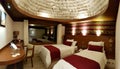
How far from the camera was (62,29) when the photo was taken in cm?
636

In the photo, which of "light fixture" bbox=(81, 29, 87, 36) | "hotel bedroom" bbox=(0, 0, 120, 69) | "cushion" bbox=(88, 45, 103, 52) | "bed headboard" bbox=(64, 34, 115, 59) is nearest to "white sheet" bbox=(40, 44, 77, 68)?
"hotel bedroom" bbox=(0, 0, 120, 69)

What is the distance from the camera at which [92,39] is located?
16.3ft

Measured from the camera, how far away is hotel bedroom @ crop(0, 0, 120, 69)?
3852mm

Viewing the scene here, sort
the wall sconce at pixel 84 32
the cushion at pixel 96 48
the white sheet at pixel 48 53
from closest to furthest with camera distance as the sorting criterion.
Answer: the white sheet at pixel 48 53 < the cushion at pixel 96 48 < the wall sconce at pixel 84 32

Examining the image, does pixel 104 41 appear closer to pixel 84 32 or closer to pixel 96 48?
pixel 96 48

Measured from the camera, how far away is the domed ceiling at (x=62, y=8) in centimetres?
427

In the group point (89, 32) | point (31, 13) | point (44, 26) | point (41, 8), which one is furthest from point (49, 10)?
point (89, 32)

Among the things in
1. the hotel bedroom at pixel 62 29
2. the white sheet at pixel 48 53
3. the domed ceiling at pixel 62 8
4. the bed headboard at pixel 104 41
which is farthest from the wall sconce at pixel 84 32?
the white sheet at pixel 48 53

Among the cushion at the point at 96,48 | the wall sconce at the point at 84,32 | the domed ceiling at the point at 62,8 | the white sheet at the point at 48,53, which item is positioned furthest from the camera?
the wall sconce at the point at 84,32

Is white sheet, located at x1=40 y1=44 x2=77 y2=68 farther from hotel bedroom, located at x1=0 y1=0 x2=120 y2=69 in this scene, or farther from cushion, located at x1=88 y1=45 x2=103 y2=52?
cushion, located at x1=88 y1=45 x2=103 y2=52

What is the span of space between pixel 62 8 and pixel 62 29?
1.85 meters

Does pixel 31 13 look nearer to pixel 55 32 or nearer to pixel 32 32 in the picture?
pixel 32 32

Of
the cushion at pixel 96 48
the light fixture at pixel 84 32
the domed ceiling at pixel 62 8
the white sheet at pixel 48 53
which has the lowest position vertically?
the white sheet at pixel 48 53

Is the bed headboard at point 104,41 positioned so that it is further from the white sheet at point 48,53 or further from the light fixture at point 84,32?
the white sheet at point 48,53
